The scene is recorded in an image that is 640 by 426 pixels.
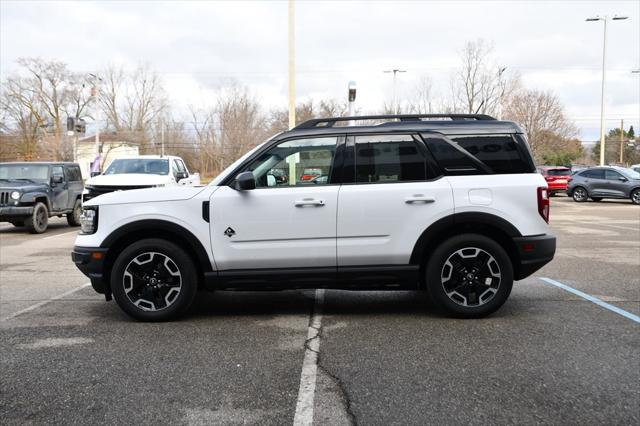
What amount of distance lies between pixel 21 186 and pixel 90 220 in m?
10.5

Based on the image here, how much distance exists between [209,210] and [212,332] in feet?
3.69

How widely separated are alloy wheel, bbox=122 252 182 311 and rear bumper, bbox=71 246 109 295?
225mm

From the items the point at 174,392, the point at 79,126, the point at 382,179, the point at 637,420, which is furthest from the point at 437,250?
the point at 79,126

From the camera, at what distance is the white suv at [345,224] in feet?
16.6

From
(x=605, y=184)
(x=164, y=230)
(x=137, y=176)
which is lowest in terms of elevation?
(x=605, y=184)

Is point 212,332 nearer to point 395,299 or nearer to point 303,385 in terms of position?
point 303,385

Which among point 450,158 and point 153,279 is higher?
point 450,158

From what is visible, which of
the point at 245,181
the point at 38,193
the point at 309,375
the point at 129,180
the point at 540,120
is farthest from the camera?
the point at 540,120

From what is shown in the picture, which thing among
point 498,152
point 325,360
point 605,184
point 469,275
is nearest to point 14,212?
point 325,360

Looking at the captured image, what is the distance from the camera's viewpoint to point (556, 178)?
2917 centimetres

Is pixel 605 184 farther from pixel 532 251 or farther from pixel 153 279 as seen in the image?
pixel 153 279

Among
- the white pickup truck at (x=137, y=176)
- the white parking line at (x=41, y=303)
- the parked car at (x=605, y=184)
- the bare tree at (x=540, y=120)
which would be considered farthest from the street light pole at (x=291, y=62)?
the bare tree at (x=540, y=120)

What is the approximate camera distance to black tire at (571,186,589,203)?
2489 cm

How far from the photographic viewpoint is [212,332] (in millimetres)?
4883
